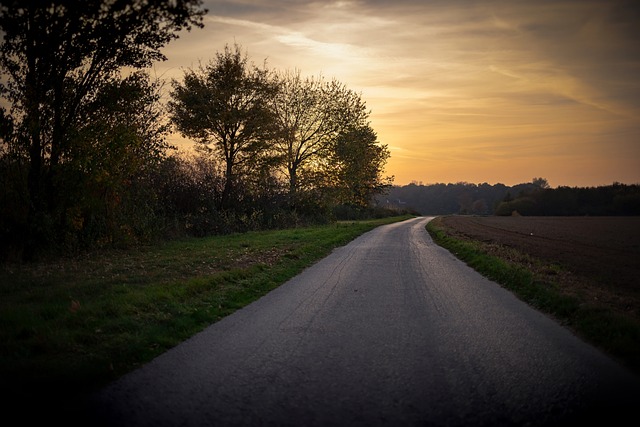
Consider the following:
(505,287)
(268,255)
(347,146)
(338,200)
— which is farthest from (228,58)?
(505,287)

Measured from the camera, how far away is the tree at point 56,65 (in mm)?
12079

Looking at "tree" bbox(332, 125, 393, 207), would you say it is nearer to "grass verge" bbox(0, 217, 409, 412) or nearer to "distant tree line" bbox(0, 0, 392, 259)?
"distant tree line" bbox(0, 0, 392, 259)

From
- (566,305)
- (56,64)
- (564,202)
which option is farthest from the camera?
(564,202)

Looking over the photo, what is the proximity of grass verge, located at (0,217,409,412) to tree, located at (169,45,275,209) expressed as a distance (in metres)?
15.6

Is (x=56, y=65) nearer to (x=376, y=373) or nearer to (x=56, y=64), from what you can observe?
(x=56, y=64)

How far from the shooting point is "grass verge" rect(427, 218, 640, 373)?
5.58 metres

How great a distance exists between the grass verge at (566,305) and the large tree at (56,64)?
11.3m

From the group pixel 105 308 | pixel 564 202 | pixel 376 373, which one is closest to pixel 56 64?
pixel 105 308

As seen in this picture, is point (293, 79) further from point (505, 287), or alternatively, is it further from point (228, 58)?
point (505, 287)

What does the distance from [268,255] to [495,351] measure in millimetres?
11084

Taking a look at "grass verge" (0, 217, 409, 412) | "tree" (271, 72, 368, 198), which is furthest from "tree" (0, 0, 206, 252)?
"tree" (271, 72, 368, 198)

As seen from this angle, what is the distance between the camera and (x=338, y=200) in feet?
127

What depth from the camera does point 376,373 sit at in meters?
4.60

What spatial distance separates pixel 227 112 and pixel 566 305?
80.3 feet
